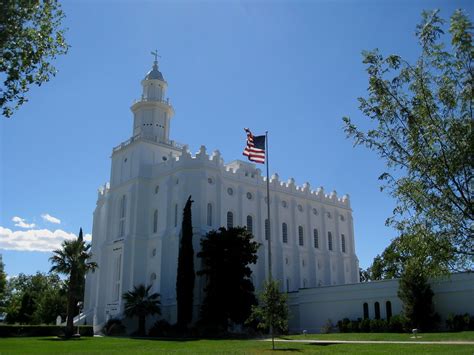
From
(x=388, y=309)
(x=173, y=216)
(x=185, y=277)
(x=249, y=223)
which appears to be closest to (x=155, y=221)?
(x=173, y=216)

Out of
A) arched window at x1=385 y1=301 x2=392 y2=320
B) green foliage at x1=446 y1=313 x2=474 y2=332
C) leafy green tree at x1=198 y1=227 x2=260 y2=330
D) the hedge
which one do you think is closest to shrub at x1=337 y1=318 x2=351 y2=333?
arched window at x1=385 y1=301 x2=392 y2=320

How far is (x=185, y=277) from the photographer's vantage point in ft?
134

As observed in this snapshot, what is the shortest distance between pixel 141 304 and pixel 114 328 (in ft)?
9.89

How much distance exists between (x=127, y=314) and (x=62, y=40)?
99.6ft

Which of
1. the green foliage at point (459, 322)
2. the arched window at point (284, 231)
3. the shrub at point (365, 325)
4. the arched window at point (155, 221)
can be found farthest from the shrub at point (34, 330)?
the green foliage at point (459, 322)

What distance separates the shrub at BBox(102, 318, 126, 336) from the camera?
41438 mm

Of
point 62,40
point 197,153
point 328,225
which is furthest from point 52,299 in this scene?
point 62,40

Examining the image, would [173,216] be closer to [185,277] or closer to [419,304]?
[185,277]

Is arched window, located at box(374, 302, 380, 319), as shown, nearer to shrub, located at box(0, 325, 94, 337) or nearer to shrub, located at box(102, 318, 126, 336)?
shrub, located at box(102, 318, 126, 336)

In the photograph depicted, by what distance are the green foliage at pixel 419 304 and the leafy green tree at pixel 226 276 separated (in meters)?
12.5

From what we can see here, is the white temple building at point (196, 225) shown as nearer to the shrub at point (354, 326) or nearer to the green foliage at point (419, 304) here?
the shrub at point (354, 326)

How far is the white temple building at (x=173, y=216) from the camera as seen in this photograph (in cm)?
4659

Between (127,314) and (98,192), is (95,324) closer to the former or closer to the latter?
(127,314)

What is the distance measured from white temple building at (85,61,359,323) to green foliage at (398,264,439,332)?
680 inches
